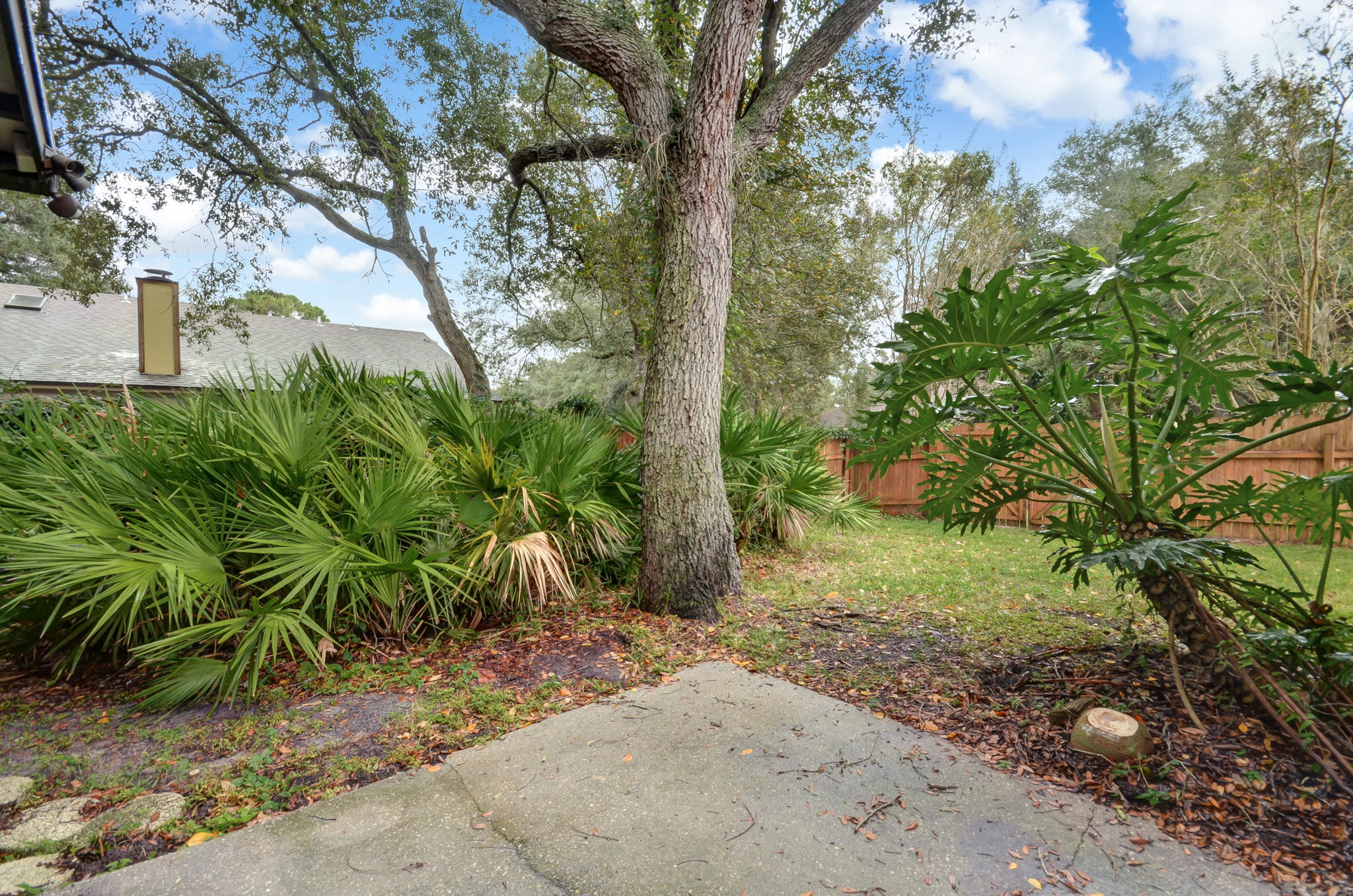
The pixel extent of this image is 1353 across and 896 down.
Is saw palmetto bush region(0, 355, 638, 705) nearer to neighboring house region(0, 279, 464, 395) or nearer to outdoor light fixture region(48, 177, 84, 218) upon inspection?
outdoor light fixture region(48, 177, 84, 218)

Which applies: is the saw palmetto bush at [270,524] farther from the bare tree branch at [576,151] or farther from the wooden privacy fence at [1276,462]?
the wooden privacy fence at [1276,462]

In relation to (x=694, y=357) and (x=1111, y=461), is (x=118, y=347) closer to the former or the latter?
(x=694, y=357)

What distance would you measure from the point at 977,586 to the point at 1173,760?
10.4 ft

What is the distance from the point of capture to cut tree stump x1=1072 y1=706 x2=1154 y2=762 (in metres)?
2.12

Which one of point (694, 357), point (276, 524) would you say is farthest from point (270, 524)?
point (694, 357)

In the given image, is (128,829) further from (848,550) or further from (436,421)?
(848,550)

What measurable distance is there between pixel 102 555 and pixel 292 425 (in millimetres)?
1050

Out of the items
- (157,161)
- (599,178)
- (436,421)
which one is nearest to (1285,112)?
(599,178)

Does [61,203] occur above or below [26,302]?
below

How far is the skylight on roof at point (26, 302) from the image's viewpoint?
1305 centimetres

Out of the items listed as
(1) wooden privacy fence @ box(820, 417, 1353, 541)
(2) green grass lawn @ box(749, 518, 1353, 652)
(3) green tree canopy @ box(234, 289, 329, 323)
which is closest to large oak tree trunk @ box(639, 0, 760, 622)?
(2) green grass lawn @ box(749, 518, 1353, 652)

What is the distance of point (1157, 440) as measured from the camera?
2.39m

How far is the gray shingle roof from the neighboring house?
2 cm

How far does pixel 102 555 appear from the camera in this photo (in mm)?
2879
